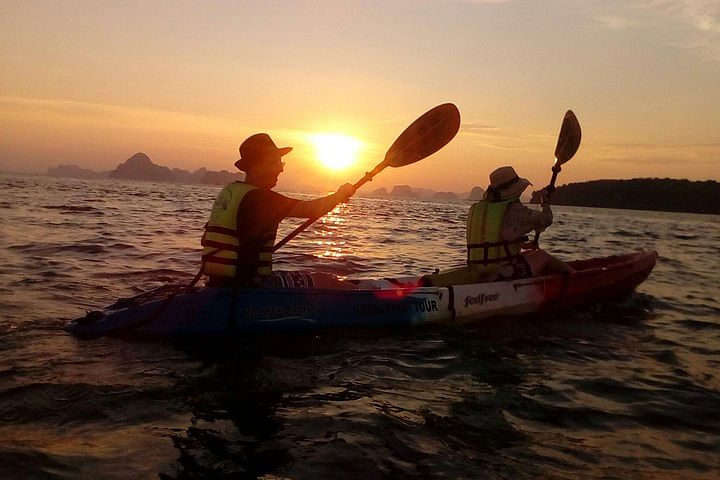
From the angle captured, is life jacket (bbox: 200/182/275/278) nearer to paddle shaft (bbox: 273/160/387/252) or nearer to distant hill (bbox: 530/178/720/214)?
paddle shaft (bbox: 273/160/387/252)

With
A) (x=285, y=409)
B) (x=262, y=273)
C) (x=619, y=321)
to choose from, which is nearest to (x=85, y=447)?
(x=285, y=409)

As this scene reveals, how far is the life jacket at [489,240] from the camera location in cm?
831

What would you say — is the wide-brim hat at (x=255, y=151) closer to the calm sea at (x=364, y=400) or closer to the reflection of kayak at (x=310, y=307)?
the reflection of kayak at (x=310, y=307)

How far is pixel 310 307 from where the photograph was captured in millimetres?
6949

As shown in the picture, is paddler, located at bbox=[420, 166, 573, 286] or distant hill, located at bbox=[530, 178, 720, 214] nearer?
paddler, located at bbox=[420, 166, 573, 286]

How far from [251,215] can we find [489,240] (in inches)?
152

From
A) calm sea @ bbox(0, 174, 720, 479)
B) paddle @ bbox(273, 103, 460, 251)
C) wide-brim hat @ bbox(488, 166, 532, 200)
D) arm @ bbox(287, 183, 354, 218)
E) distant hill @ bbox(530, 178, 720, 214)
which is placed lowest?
calm sea @ bbox(0, 174, 720, 479)

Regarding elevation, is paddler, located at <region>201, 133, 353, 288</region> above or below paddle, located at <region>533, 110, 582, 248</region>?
below

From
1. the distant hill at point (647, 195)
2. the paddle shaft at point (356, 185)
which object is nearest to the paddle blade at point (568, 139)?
the paddle shaft at point (356, 185)

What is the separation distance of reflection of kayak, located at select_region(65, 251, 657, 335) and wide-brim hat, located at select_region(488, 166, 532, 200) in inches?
53.9

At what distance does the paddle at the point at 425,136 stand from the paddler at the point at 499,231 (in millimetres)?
1192

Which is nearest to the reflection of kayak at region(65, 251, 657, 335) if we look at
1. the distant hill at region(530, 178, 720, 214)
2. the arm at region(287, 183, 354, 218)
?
the arm at region(287, 183, 354, 218)

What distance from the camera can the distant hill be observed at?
98.3 meters

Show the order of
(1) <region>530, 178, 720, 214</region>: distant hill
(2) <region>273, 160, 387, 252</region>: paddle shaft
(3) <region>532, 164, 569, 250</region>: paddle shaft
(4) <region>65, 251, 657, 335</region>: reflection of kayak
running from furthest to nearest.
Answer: (1) <region>530, 178, 720, 214</region>: distant hill → (3) <region>532, 164, 569, 250</region>: paddle shaft → (2) <region>273, 160, 387, 252</region>: paddle shaft → (4) <region>65, 251, 657, 335</region>: reflection of kayak
